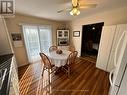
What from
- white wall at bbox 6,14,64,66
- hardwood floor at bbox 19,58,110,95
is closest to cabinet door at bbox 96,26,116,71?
hardwood floor at bbox 19,58,110,95

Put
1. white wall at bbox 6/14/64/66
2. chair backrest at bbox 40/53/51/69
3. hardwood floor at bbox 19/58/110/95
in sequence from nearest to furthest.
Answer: hardwood floor at bbox 19/58/110/95 < chair backrest at bbox 40/53/51/69 < white wall at bbox 6/14/64/66

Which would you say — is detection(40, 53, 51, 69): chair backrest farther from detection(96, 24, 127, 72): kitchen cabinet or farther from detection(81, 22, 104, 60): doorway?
detection(81, 22, 104, 60): doorway

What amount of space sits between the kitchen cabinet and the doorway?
1.44 meters

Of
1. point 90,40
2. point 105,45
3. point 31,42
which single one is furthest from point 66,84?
point 90,40

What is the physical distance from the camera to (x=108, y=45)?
2.82m

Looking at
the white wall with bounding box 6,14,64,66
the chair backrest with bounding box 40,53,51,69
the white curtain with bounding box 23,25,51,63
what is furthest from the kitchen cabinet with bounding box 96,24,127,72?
the white wall with bounding box 6,14,64,66

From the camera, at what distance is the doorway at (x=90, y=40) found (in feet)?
14.6

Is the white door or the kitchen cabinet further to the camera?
the white door

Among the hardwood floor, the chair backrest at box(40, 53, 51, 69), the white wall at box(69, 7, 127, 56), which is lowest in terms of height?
the hardwood floor

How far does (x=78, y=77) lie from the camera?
261 centimetres

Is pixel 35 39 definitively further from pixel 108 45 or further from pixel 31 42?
pixel 108 45

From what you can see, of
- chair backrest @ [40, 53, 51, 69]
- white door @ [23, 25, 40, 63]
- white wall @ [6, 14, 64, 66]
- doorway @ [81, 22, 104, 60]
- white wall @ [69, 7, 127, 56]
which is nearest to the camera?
chair backrest @ [40, 53, 51, 69]

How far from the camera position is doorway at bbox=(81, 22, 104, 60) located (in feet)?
14.6

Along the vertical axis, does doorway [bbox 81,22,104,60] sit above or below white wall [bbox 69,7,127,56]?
below
